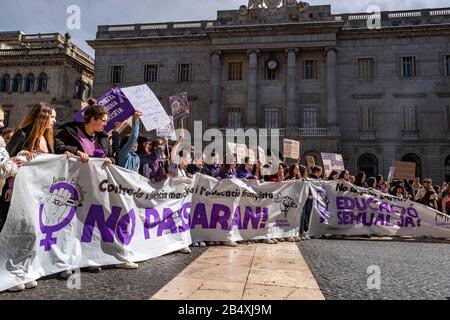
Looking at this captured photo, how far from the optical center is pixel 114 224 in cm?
478

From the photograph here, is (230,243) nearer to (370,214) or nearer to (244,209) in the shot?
(244,209)

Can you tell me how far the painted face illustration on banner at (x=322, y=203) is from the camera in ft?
28.2

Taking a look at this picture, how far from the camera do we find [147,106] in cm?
742

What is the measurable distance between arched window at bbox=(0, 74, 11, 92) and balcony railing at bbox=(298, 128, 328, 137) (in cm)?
2888

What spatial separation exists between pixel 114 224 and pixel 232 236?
9.26ft

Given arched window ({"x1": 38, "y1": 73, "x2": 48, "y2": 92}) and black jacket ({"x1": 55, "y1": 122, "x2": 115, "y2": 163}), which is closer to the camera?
black jacket ({"x1": 55, "y1": 122, "x2": 115, "y2": 163})

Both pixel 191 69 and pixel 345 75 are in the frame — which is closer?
pixel 345 75

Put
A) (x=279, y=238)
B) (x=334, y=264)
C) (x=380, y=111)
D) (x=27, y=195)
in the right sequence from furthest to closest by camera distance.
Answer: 1. (x=380, y=111)
2. (x=279, y=238)
3. (x=334, y=264)
4. (x=27, y=195)

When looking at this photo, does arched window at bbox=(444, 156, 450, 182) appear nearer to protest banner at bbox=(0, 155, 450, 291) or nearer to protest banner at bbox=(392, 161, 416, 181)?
protest banner at bbox=(392, 161, 416, 181)

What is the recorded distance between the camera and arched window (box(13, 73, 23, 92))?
1331 inches

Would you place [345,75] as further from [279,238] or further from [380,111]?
[279,238]

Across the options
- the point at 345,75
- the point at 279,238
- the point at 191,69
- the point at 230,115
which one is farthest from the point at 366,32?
the point at 279,238

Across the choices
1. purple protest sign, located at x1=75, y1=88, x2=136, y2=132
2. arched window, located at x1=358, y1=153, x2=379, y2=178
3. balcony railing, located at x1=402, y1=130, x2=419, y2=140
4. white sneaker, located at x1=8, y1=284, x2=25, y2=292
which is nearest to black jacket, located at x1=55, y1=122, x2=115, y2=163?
white sneaker, located at x1=8, y1=284, x2=25, y2=292

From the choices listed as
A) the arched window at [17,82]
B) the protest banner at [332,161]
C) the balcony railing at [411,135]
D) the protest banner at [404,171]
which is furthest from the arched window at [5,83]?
the balcony railing at [411,135]
